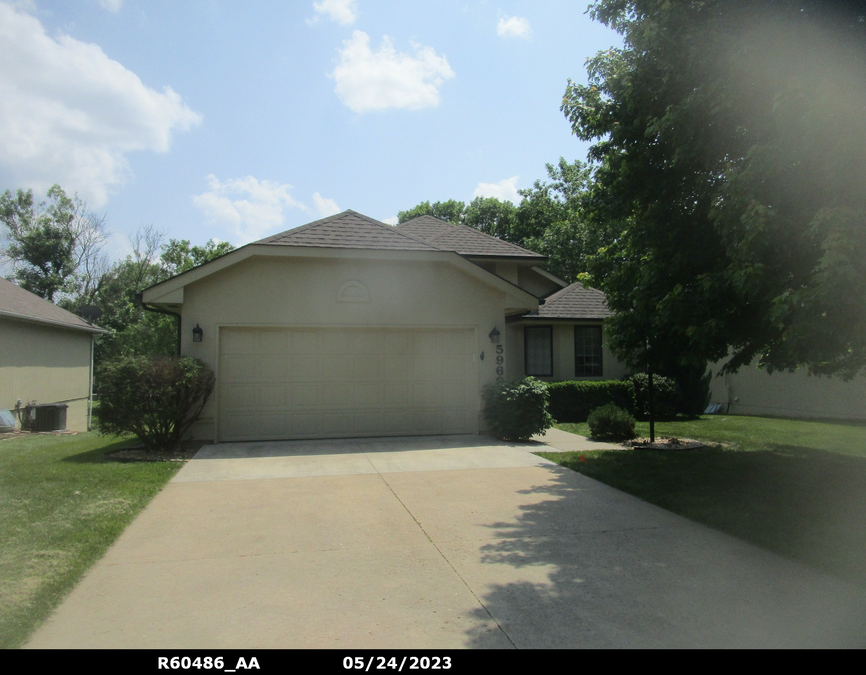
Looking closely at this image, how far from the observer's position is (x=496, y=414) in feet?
39.6

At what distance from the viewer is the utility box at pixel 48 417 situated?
54.3ft

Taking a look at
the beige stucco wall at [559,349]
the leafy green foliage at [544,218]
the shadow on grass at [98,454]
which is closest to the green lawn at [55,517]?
the shadow on grass at [98,454]

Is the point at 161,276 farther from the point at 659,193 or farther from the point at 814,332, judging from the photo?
the point at 814,332

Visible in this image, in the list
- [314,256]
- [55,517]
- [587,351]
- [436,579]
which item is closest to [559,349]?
[587,351]

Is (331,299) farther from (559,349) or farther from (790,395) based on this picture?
(790,395)

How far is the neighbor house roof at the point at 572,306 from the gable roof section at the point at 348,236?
19.8 feet

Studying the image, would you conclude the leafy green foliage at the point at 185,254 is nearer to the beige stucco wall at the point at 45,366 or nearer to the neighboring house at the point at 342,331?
the beige stucco wall at the point at 45,366

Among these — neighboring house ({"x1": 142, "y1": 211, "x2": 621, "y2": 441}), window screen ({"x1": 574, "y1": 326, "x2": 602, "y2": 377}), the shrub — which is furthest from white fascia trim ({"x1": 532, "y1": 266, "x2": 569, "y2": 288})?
the shrub

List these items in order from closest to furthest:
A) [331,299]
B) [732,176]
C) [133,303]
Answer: [732,176]
[331,299]
[133,303]

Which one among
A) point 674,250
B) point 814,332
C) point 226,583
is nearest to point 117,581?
point 226,583

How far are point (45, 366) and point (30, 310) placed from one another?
1.96 meters

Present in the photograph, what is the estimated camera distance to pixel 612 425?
12.4 m

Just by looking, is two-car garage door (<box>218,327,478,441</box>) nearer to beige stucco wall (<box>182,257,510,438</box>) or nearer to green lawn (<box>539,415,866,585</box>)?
beige stucco wall (<box>182,257,510,438</box>)
